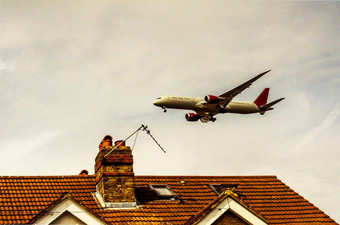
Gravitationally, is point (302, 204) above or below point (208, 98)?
below

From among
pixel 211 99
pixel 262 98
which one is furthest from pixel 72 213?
pixel 262 98

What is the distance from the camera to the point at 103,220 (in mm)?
17594

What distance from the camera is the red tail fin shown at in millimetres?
60719

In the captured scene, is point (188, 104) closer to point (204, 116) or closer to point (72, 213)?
point (204, 116)

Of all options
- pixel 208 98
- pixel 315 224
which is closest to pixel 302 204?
pixel 315 224

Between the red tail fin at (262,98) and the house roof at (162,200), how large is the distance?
36601mm

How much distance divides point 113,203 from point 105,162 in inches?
62.0

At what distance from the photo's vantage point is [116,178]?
2019 cm

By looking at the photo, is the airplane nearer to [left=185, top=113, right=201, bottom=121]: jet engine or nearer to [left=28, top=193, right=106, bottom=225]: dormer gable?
[left=185, top=113, right=201, bottom=121]: jet engine

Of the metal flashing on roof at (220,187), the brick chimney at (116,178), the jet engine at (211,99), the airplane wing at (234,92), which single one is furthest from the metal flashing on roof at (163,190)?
the jet engine at (211,99)

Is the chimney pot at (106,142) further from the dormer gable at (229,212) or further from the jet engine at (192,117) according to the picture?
the jet engine at (192,117)

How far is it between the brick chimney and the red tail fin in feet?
135

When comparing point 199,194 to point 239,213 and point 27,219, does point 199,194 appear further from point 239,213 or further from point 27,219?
point 27,219

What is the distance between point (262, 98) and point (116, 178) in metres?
43.6
